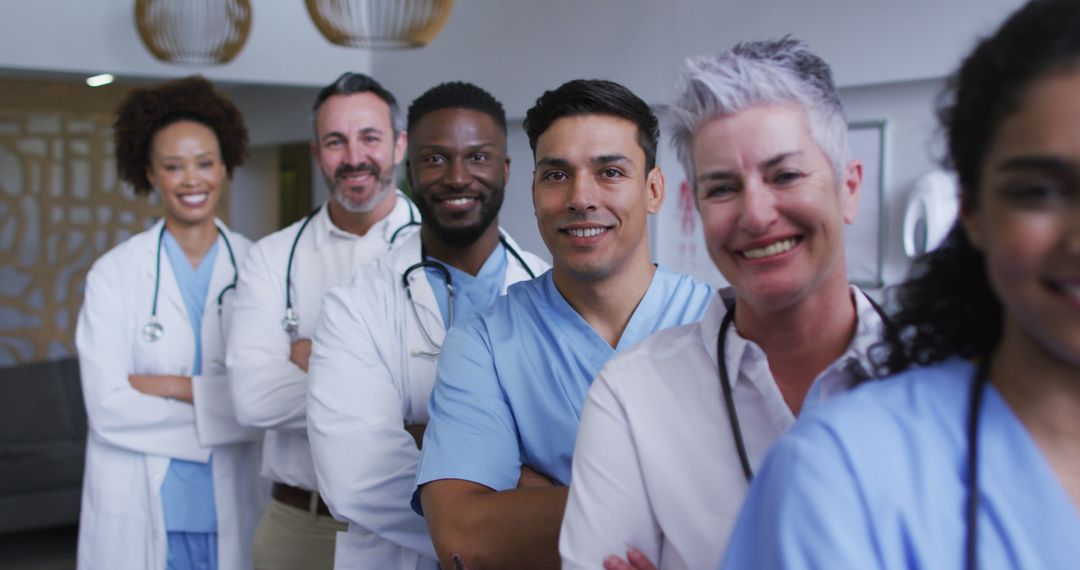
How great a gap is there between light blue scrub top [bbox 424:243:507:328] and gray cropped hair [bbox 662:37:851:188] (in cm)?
104

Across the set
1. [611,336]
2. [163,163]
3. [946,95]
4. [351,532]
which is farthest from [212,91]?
[946,95]

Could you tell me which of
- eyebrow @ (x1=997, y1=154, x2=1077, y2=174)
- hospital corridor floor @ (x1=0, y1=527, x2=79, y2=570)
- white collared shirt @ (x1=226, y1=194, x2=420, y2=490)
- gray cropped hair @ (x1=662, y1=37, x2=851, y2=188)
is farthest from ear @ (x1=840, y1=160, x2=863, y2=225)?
hospital corridor floor @ (x1=0, y1=527, x2=79, y2=570)

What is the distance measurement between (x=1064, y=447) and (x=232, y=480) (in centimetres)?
265

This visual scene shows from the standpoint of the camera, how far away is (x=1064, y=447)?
906 millimetres

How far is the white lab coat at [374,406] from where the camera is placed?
2113 mm

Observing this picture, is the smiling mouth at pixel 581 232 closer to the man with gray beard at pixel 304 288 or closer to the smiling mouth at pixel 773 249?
the smiling mouth at pixel 773 249

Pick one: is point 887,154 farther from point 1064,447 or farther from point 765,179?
point 1064,447

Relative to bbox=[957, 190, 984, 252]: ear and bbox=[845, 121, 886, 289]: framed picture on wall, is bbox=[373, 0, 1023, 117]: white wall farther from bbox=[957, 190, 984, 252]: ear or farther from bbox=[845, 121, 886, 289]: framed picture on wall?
bbox=[957, 190, 984, 252]: ear

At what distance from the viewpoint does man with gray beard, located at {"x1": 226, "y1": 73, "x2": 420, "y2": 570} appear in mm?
2658

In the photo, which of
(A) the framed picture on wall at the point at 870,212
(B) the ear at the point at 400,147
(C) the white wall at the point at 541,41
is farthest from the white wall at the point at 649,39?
(B) the ear at the point at 400,147

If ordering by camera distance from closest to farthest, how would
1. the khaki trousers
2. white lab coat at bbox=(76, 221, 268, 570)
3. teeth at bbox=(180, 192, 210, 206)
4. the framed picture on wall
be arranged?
the khaki trousers
white lab coat at bbox=(76, 221, 268, 570)
teeth at bbox=(180, 192, 210, 206)
the framed picture on wall

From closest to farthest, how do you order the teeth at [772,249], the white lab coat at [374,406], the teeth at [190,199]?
1. the teeth at [772,249]
2. the white lab coat at [374,406]
3. the teeth at [190,199]

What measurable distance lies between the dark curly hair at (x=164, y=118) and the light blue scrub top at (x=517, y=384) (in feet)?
5.85

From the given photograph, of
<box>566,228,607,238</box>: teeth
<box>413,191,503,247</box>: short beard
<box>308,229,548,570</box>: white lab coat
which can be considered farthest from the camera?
<box>413,191,503,247</box>: short beard
